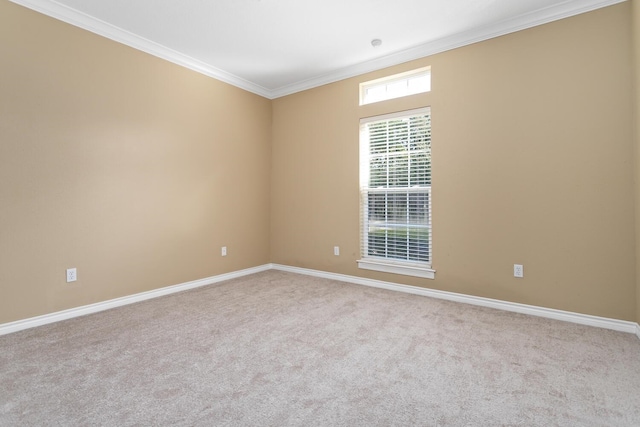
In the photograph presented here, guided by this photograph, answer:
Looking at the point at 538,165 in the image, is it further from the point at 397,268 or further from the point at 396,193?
the point at 397,268

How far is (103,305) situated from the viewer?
9.79ft

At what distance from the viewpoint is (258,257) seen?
15.5 ft

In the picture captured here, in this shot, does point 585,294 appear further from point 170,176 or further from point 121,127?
point 121,127

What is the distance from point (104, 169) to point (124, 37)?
1386 mm

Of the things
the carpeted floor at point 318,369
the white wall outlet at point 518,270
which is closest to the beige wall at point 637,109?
the carpeted floor at point 318,369

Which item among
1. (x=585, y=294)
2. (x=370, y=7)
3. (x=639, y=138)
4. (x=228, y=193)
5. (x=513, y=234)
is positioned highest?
(x=370, y=7)

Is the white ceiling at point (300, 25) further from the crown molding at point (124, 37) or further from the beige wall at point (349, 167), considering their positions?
the beige wall at point (349, 167)

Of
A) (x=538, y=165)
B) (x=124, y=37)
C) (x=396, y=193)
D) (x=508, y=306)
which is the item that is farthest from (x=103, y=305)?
(x=538, y=165)

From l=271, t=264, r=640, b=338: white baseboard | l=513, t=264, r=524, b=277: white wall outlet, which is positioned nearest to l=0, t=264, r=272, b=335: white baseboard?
l=271, t=264, r=640, b=338: white baseboard

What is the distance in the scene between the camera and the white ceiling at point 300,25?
8.83 feet

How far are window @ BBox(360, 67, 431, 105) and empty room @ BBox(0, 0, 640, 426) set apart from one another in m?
0.03

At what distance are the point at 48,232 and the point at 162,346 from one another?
5.08 ft

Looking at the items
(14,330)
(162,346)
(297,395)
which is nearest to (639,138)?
(297,395)

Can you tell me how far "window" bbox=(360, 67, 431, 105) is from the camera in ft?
11.6
